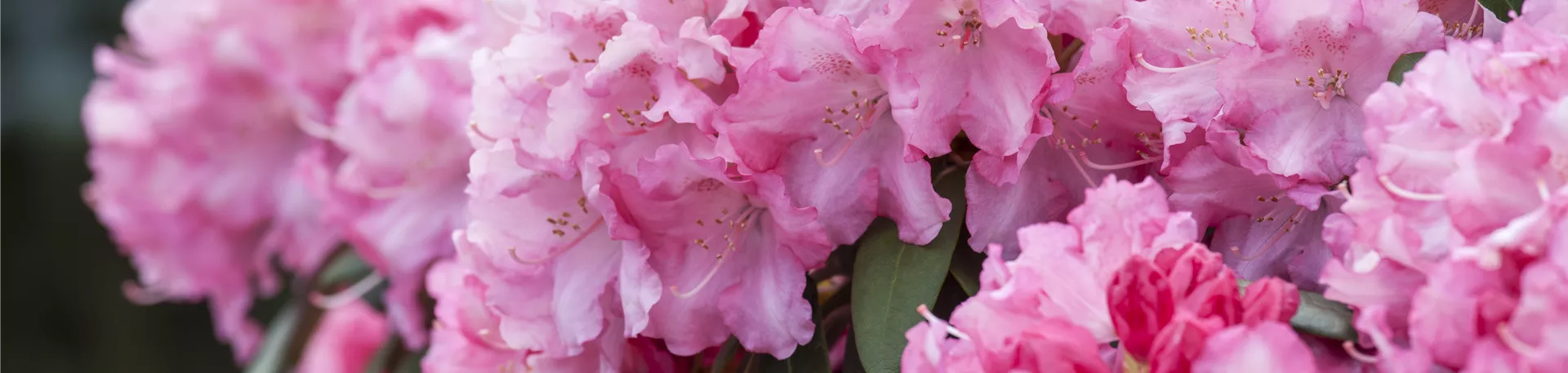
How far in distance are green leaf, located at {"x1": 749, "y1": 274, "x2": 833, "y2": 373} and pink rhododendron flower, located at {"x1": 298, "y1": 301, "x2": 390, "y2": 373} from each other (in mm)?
574

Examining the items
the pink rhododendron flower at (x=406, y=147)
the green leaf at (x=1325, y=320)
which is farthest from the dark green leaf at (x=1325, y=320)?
the pink rhododendron flower at (x=406, y=147)

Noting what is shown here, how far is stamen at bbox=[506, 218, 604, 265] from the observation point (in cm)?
52

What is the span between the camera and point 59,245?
201cm

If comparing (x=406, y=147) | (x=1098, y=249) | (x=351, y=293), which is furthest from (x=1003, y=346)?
(x=351, y=293)

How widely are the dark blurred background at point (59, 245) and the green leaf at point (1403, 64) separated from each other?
192 centimetres

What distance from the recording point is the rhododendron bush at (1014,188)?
36cm

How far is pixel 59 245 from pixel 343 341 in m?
1.22

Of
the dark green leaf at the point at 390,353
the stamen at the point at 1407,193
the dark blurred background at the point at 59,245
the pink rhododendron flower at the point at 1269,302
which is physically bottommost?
the dark blurred background at the point at 59,245

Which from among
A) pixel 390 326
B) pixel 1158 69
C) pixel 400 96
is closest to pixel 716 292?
pixel 1158 69

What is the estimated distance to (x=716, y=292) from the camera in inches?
19.9

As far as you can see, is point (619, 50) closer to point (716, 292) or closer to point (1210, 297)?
point (716, 292)

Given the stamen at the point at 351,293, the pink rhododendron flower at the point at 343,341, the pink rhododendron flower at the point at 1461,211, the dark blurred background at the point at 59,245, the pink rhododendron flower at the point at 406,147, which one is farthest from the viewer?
the dark blurred background at the point at 59,245

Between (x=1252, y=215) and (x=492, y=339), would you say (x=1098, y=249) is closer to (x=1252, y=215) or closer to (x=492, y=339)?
(x=1252, y=215)

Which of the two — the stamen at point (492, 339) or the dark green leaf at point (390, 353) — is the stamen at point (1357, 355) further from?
the dark green leaf at point (390, 353)
